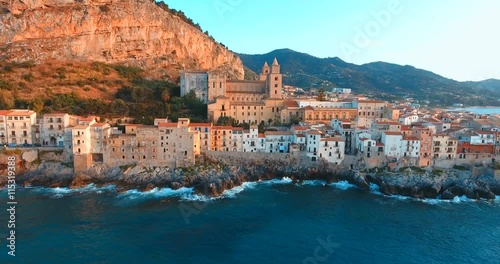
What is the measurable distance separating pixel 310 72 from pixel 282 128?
127225 millimetres

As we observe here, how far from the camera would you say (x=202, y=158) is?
124ft

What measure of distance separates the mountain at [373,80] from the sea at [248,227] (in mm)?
99664

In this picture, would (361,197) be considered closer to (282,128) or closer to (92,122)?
(282,128)

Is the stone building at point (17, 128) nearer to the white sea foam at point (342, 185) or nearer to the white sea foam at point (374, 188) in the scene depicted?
the white sea foam at point (342, 185)

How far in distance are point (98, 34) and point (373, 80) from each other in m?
125

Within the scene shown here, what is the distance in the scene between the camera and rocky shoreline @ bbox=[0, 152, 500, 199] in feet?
112

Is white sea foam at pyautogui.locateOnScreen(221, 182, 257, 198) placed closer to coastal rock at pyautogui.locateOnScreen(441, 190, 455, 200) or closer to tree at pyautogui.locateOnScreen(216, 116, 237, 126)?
tree at pyautogui.locateOnScreen(216, 116, 237, 126)

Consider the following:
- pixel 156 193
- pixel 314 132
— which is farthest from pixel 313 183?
pixel 156 193

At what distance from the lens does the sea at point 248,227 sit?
74.2 ft

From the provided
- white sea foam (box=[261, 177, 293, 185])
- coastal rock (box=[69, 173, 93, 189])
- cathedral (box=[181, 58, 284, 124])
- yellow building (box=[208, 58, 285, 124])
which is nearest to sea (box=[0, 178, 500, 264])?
coastal rock (box=[69, 173, 93, 189])

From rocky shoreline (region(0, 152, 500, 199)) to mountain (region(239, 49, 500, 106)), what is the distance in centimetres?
9185

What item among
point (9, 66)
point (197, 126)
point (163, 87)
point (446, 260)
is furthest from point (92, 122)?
point (446, 260)

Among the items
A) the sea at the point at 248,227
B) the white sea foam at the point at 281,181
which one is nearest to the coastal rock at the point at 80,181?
the sea at the point at 248,227

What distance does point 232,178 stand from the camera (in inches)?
1405
